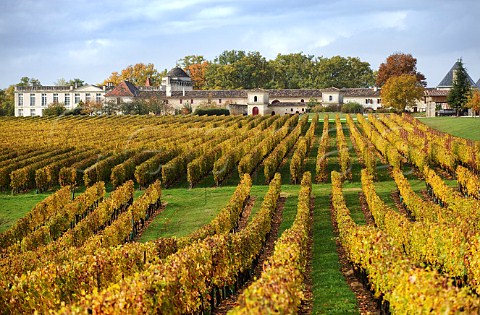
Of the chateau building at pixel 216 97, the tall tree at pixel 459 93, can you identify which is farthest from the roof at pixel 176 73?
the tall tree at pixel 459 93

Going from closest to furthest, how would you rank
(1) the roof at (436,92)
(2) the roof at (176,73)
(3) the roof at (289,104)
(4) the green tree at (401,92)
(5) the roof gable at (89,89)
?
(4) the green tree at (401,92) → (1) the roof at (436,92) → (3) the roof at (289,104) → (2) the roof at (176,73) → (5) the roof gable at (89,89)

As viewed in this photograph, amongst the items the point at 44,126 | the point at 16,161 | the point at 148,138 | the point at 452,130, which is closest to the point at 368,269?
the point at 16,161

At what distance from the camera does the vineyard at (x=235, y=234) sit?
467 inches

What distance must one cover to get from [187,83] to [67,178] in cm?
9671

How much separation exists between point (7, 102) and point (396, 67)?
76.1 m

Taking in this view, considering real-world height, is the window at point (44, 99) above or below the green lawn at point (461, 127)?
above

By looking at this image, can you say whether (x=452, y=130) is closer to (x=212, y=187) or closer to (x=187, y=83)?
(x=212, y=187)

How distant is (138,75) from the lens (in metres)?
154

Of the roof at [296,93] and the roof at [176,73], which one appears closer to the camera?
the roof at [296,93]

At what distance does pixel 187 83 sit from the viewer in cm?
13288

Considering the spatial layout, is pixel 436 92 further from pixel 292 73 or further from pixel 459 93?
pixel 292 73

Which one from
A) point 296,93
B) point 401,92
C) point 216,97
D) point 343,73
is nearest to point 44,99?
point 216,97

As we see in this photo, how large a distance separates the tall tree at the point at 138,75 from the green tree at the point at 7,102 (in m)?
21.3

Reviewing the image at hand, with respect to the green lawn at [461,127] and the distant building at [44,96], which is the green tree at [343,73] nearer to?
the distant building at [44,96]
